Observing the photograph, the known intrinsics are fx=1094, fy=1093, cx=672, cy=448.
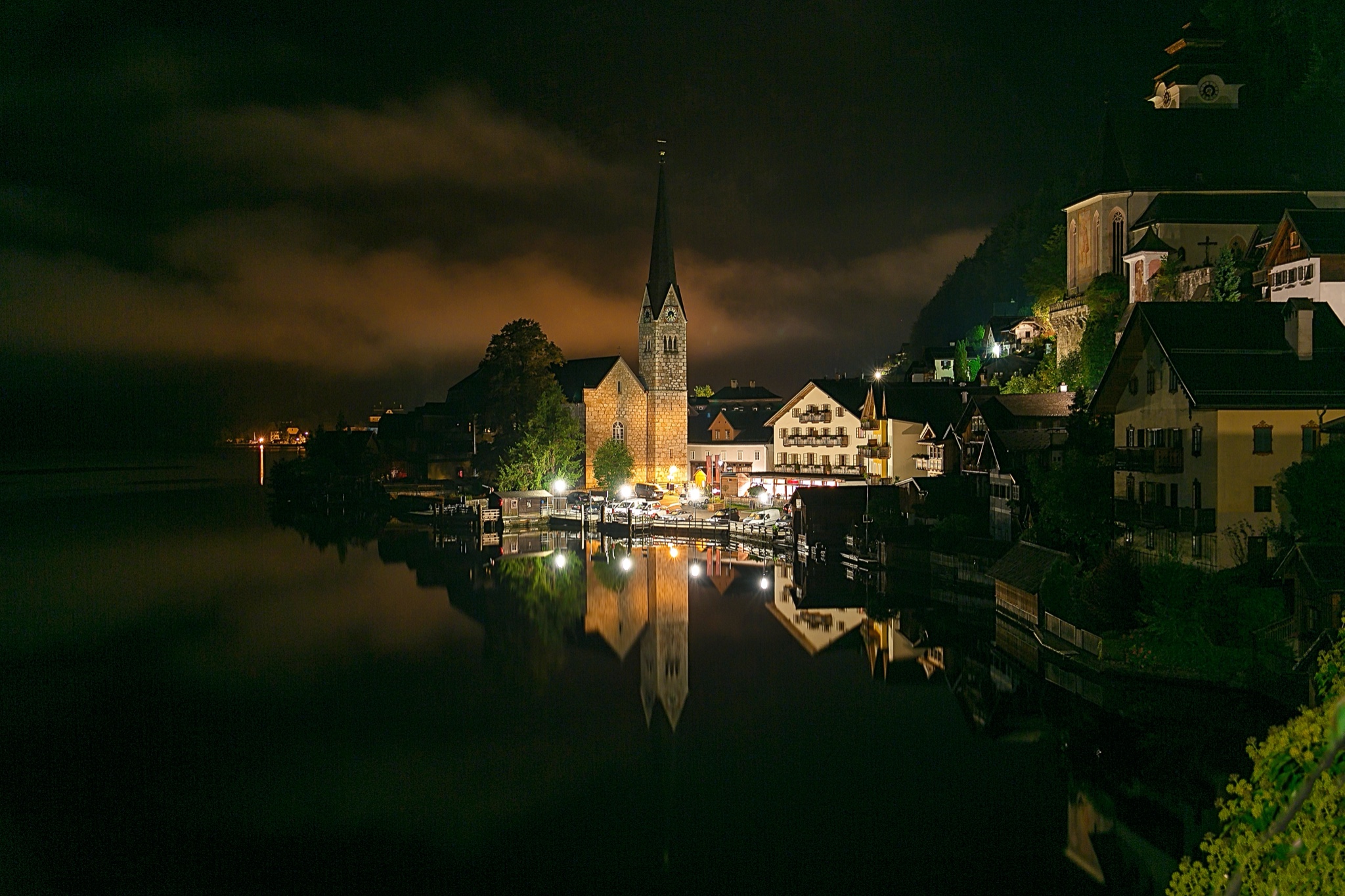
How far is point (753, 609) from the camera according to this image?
33188 millimetres

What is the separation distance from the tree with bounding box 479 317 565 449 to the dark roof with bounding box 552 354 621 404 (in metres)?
5.83

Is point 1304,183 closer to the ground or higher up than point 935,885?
higher up

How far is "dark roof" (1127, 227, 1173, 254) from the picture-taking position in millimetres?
36938

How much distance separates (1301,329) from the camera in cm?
2294

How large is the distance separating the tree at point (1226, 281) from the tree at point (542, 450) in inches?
1612

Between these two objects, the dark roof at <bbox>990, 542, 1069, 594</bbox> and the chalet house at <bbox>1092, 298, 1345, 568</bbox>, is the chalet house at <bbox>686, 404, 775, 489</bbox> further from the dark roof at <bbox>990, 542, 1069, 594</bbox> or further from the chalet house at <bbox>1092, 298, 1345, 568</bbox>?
the chalet house at <bbox>1092, 298, 1345, 568</bbox>

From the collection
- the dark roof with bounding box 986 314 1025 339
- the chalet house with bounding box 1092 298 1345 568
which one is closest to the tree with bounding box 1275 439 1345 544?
the chalet house with bounding box 1092 298 1345 568

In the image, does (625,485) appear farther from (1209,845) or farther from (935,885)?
(1209,845)

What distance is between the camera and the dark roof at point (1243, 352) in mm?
21797

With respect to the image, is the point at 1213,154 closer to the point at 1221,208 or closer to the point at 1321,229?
the point at 1221,208

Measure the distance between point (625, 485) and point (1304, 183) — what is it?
42369mm

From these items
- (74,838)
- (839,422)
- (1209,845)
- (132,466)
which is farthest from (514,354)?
(132,466)

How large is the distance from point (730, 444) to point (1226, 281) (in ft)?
140

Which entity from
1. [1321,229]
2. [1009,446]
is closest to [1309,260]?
[1321,229]
